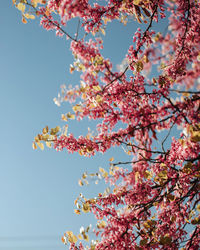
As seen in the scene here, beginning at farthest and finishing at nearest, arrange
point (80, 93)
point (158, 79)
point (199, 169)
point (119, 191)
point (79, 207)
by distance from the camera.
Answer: point (119, 191) < point (79, 207) < point (80, 93) < point (158, 79) < point (199, 169)

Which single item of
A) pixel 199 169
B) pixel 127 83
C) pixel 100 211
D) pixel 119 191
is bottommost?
pixel 199 169

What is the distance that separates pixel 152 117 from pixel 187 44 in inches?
65.8

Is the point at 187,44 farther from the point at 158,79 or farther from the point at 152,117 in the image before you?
the point at 152,117

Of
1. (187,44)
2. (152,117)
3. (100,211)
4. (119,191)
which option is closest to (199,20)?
(187,44)

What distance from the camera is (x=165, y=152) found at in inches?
154

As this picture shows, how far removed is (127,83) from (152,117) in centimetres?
77

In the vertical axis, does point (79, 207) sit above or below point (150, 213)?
above

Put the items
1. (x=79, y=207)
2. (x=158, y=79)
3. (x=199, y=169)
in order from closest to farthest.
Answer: (x=199, y=169) → (x=158, y=79) → (x=79, y=207)

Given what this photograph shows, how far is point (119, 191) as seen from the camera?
4.71 metres

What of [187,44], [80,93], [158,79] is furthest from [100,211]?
[187,44]

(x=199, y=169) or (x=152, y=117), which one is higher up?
(x=152, y=117)

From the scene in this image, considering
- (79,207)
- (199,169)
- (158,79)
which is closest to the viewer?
(199,169)

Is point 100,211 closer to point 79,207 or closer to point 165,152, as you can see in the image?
point 79,207

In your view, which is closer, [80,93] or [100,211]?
[80,93]
